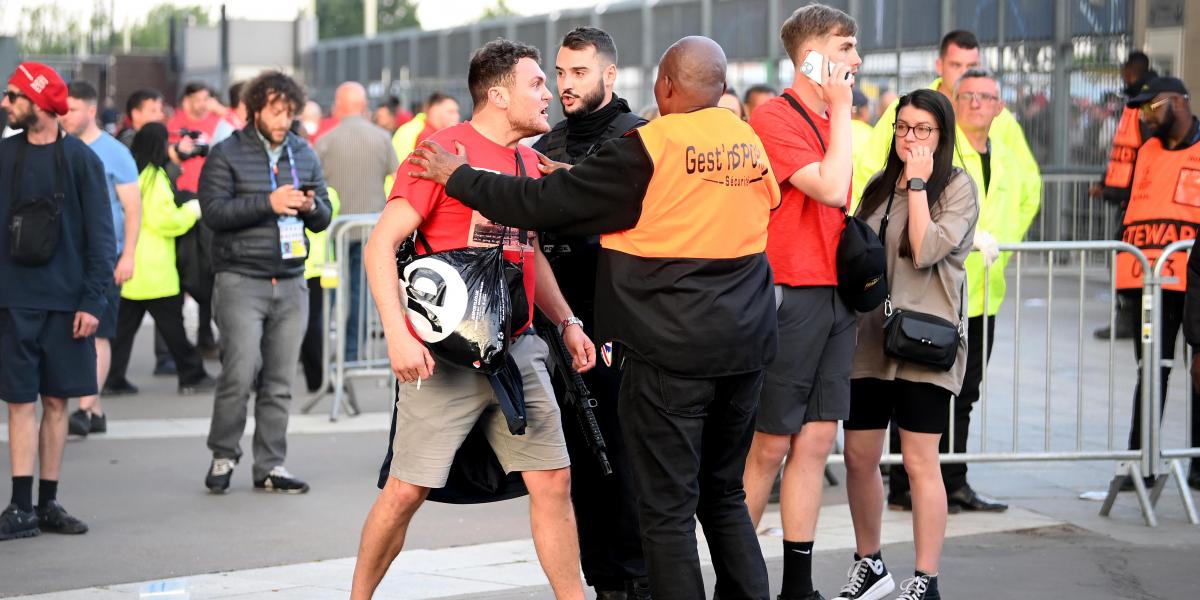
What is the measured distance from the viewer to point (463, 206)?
192 inches

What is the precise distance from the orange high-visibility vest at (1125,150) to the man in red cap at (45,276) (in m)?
6.13

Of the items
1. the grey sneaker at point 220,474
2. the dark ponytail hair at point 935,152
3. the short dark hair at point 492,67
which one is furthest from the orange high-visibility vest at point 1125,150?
the short dark hair at point 492,67

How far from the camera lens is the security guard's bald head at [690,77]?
471 cm

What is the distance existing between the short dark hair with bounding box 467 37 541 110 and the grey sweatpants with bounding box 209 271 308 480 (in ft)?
10.3

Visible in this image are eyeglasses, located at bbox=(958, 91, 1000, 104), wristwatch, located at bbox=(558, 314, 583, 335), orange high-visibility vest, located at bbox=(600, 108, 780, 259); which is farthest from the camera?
eyeglasses, located at bbox=(958, 91, 1000, 104)

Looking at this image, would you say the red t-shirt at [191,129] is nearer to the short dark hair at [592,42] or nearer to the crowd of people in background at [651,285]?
the crowd of people in background at [651,285]

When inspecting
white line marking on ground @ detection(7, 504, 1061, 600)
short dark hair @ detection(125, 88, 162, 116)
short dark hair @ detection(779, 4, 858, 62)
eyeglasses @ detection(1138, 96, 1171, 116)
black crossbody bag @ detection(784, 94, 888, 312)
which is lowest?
white line marking on ground @ detection(7, 504, 1061, 600)

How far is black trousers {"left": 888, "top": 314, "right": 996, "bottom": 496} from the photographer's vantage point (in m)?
7.39

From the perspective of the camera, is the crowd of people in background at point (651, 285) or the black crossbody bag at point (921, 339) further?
the black crossbody bag at point (921, 339)

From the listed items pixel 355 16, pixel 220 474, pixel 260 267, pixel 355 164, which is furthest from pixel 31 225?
pixel 355 16

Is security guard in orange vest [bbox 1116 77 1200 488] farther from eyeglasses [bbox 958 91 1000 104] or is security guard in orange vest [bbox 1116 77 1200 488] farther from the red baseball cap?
the red baseball cap


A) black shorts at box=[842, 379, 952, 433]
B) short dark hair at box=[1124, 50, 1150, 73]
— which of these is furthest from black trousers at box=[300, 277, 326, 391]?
short dark hair at box=[1124, 50, 1150, 73]

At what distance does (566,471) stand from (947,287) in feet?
5.42

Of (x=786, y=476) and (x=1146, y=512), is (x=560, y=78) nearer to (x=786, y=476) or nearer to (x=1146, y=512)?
(x=786, y=476)
